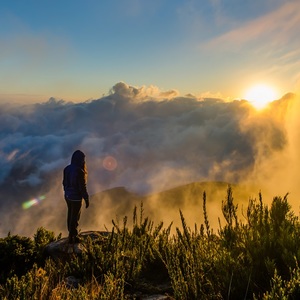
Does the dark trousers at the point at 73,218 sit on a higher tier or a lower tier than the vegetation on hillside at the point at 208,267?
higher

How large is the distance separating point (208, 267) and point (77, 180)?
5839mm

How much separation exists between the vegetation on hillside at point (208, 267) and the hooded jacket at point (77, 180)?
3132 millimetres

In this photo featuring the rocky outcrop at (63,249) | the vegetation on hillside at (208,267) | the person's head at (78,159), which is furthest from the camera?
the person's head at (78,159)

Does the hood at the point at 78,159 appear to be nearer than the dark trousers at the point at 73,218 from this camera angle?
No

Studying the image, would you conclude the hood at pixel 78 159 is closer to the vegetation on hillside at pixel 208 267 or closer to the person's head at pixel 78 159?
the person's head at pixel 78 159

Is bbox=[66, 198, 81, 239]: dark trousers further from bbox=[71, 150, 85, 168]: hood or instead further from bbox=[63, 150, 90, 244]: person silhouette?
bbox=[71, 150, 85, 168]: hood

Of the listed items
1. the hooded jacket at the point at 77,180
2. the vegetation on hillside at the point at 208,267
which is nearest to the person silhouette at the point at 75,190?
the hooded jacket at the point at 77,180

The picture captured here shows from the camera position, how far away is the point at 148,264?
241 inches

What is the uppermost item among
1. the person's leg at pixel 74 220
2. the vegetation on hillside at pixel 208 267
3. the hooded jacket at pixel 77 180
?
the hooded jacket at pixel 77 180

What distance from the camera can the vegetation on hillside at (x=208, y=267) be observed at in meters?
3.61

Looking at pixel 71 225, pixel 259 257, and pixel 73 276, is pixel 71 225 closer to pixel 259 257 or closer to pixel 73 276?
pixel 73 276

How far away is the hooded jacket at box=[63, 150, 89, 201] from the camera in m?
9.41

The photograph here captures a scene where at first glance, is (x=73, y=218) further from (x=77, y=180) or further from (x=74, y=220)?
(x=77, y=180)

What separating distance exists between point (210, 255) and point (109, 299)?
4.27ft
